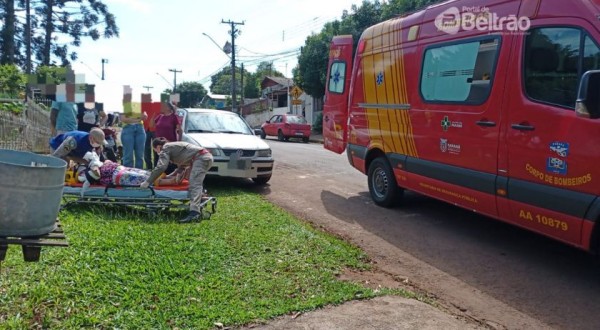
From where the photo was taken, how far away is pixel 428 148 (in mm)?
5879

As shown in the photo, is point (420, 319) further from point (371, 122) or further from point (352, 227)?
point (371, 122)

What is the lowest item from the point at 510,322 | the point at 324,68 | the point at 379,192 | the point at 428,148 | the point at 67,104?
the point at 510,322

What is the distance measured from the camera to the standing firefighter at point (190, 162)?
228 inches

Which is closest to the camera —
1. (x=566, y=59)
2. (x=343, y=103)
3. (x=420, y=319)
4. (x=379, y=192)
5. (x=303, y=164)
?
(x=420, y=319)

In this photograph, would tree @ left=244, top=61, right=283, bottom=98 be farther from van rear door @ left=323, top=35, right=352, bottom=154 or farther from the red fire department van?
the red fire department van

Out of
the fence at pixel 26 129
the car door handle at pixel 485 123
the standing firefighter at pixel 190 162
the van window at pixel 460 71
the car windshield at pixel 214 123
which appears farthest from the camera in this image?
the fence at pixel 26 129

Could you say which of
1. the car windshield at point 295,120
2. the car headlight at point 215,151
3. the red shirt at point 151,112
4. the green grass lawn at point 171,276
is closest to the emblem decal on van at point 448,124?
the green grass lawn at point 171,276

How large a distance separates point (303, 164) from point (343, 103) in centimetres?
399

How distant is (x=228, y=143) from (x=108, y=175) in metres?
2.59

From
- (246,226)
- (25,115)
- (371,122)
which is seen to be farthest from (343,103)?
(25,115)

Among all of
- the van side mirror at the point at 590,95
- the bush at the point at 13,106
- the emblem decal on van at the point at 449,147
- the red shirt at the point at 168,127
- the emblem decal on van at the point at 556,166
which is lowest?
the emblem decal on van at the point at 556,166

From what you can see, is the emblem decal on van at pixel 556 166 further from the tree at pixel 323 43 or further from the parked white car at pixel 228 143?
the tree at pixel 323 43

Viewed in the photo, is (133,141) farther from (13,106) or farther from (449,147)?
(13,106)

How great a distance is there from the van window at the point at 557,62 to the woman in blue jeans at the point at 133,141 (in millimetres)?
6276
